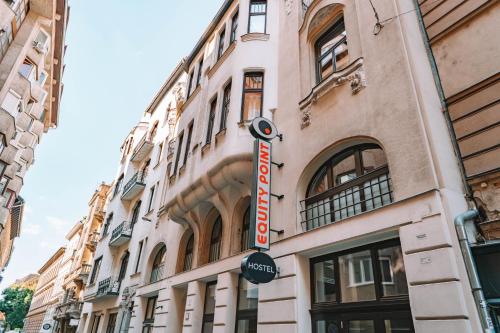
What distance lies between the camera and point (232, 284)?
9836 mm

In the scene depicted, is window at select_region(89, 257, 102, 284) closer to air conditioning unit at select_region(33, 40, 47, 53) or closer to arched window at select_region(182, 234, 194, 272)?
arched window at select_region(182, 234, 194, 272)

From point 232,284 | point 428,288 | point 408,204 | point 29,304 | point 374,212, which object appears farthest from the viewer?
point 29,304

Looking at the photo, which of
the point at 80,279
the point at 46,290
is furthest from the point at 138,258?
the point at 46,290

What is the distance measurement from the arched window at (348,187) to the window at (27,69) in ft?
67.3

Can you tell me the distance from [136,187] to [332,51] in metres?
17.3

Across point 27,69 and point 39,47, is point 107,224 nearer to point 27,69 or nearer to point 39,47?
point 27,69

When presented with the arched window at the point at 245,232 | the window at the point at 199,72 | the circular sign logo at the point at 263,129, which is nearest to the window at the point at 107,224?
the window at the point at 199,72

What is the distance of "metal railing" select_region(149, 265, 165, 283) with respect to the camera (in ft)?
49.5

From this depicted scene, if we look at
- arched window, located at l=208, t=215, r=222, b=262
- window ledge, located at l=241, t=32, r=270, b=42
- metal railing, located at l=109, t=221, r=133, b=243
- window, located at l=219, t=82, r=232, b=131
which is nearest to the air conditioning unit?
metal railing, located at l=109, t=221, r=133, b=243

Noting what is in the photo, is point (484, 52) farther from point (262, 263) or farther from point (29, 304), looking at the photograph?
point (29, 304)

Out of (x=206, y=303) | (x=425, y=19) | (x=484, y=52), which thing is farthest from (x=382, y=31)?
(x=206, y=303)

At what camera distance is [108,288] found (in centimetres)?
2005

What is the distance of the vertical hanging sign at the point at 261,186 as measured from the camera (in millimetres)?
7805

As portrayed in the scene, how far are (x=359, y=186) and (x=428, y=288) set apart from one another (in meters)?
2.67
